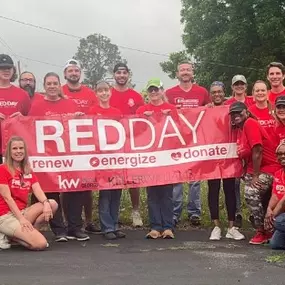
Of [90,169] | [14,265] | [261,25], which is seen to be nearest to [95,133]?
[90,169]

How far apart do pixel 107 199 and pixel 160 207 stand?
72 cm

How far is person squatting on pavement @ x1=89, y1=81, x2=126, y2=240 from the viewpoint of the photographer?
6941 millimetres

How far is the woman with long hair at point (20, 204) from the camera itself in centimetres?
622

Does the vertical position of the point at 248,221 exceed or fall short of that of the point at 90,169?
it falls short

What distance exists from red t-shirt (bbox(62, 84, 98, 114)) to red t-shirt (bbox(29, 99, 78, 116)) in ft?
1.26

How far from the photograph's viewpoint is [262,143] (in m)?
6.69

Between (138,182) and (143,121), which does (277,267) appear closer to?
(138,182)

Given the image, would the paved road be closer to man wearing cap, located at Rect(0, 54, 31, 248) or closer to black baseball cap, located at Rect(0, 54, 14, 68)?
man wearing cap, located at Rect(0, 54, 31, 248)

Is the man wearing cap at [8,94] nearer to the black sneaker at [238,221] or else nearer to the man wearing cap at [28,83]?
the man wearing cap at [28,83]

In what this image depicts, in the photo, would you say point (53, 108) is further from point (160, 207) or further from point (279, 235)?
point (279, 235)

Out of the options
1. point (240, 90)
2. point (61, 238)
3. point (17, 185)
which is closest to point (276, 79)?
point (240, 90)

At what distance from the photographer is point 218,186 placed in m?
7.11

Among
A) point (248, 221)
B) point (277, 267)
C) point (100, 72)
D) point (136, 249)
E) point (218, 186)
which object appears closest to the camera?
point (277, 267)

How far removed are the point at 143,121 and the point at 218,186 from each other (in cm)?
136
